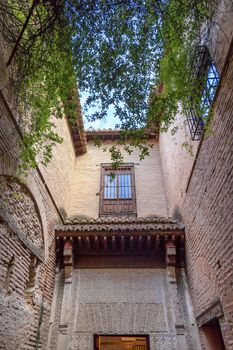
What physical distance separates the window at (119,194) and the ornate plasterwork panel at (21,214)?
3.31 metres

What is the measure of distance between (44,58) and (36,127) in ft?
3.98

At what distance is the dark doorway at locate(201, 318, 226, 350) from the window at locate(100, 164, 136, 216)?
406cm

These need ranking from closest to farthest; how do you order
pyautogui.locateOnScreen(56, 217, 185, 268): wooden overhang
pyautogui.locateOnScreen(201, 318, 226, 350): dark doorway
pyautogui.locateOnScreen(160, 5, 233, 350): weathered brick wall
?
pyautogui.locateOnScreen(160, 5, 233, 350): weathered brick wall < pyautogui.locateOnScreen(201, 318, 226, 350): dark doorway < pyautogui.locateOnScreen(56, 217, 185, 268): wooden overhang

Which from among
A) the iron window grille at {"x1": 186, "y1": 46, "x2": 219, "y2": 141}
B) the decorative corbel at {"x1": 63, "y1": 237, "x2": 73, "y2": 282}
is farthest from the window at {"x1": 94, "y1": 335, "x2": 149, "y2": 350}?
the iron window grille at {"x1": 186, "y1": 46, "x2": 219, "y2": 141}

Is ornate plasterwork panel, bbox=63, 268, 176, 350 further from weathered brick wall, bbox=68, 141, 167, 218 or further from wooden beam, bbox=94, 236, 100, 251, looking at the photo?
weathered brick wall, bbox=68, 141, 167, 218

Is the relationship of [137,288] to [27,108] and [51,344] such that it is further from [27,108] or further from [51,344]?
[27,108]

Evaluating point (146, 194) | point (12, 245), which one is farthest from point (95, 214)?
point (12, 245)

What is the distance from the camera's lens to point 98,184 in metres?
9.52

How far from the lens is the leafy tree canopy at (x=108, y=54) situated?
3975mm

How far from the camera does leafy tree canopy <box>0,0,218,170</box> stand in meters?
3.97

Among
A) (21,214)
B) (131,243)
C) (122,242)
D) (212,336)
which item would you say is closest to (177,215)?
(131,243)

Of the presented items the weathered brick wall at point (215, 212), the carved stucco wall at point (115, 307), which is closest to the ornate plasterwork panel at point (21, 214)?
the carved stucco wall at point (115, 307)

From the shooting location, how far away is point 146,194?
9156 mm

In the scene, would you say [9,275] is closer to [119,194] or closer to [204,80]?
[204,80]
